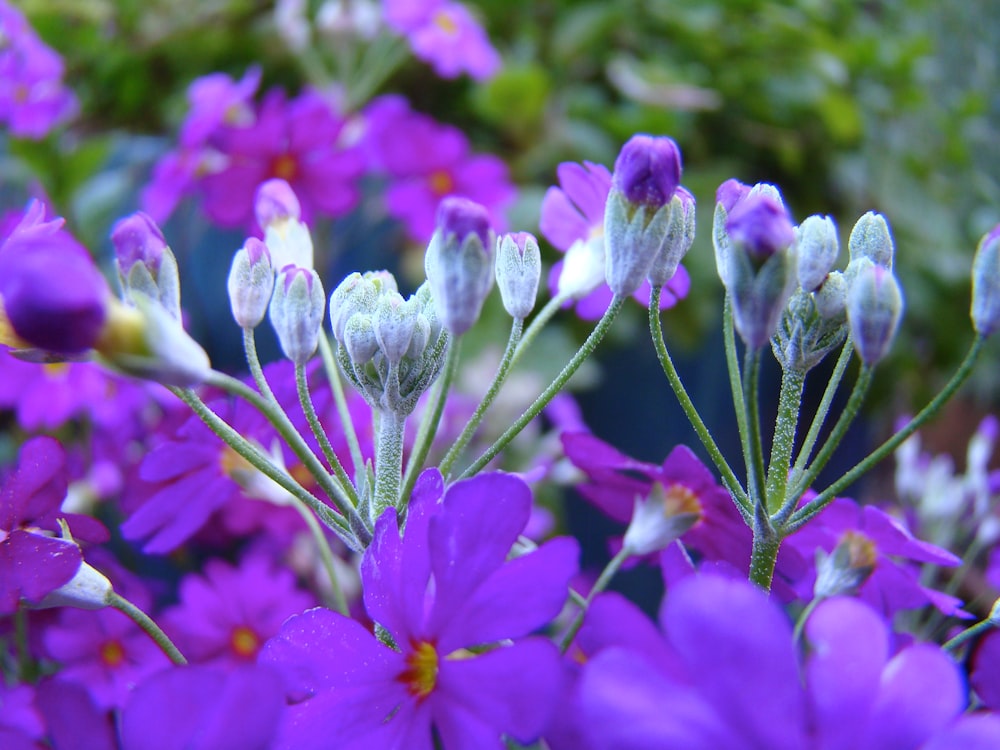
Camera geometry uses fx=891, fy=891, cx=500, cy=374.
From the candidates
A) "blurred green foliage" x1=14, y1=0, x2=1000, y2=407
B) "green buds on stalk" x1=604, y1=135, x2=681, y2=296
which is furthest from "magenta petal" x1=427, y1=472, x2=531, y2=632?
"blurred green foliage" x1=14, y1=0, x2=1000, y2=407

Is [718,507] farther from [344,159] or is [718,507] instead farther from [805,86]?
[805,86]

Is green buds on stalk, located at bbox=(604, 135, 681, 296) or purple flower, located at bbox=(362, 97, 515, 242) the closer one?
green buds on stalk, located at bbox=(604, 135, 681, 296)

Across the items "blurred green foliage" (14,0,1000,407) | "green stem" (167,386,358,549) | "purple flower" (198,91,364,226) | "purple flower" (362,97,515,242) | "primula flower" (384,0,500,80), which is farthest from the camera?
"blurred green foliage" (14,0,1000,407)

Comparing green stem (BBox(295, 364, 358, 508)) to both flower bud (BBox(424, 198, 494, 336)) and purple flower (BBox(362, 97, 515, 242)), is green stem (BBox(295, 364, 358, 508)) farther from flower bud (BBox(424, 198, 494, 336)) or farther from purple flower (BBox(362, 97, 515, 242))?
purple flower (BBox(362, 97, 515, 242))

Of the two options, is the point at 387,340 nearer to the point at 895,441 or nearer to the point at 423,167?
the point at 895,441

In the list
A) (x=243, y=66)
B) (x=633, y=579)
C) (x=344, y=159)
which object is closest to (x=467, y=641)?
(x=344, y=159)

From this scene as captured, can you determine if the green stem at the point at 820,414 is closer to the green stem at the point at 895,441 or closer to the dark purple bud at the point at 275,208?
the green stem at the point at 895,441
